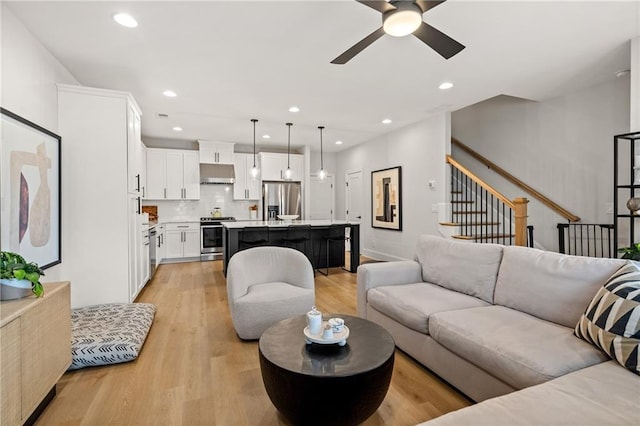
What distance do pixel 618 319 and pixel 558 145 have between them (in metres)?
4.01

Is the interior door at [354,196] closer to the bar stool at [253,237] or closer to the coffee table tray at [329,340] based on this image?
the bar stool at [253,237]

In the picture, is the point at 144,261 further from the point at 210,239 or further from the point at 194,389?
the point at 194,389

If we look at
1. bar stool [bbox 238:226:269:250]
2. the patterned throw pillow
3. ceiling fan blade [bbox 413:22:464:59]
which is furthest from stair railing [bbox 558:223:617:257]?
bar stool [bbox 238:226:269:250]

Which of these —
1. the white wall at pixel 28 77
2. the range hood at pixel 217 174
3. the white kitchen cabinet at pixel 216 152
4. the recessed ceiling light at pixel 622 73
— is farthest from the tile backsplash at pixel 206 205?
the recessed ceiling light at pixel 622 73

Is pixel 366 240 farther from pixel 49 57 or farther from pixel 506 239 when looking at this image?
pixel 49 57

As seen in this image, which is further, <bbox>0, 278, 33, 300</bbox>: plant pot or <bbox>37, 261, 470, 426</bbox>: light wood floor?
<bbox>37, 261, 470, 426</bbox>: light wood floor

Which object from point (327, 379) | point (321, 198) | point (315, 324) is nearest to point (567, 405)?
point (327, 379)

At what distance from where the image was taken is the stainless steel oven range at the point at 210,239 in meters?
6.71

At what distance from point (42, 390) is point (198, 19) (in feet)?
8.84

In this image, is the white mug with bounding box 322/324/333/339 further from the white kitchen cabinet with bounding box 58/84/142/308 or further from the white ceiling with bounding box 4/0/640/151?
the white kitchen cabinet with bounding box 58/84/142/308

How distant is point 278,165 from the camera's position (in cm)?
748

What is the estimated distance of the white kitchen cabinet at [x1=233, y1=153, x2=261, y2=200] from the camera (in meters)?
7.29

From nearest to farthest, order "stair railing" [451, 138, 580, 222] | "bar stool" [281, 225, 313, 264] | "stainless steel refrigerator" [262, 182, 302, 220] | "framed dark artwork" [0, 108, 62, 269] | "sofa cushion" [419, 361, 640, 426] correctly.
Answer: "sofa cushion" [419, 361, 640, 426] < "framed dark artwork" [0, 108, 62, 269] < "stair railing" [451, 138, 580, 222] < "bar stool" [281, 225, 313, 264] < "stainless steel refrigerator" [262, 182, 302, 220]

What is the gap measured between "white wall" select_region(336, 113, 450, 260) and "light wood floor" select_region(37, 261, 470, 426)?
137 inches
